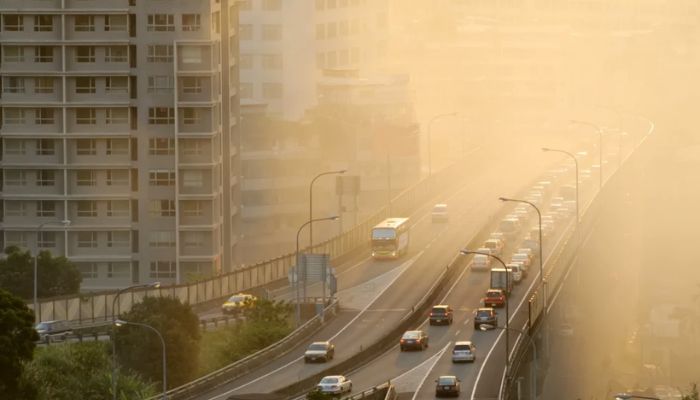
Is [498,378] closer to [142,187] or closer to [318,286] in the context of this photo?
[318,286]

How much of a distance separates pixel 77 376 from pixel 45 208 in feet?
168

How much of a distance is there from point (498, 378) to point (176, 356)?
702 inches

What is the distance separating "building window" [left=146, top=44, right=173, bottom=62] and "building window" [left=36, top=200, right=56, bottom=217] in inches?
510

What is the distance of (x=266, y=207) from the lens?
623 feet

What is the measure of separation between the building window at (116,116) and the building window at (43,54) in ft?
18.7

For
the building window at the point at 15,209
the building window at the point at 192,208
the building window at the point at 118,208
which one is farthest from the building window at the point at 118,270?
the building window at the point at 15,209

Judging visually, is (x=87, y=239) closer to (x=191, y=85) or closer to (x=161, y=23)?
(x=191, y=85)

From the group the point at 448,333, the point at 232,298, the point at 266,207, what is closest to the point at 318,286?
the point at 232,298

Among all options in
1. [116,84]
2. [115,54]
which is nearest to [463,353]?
[116,84]

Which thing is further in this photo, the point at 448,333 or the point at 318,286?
the point at 318,286

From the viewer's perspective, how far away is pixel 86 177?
15275cm

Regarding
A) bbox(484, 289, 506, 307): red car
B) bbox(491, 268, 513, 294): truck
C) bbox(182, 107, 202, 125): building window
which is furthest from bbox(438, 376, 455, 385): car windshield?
bbox(182, 107, 202, 125): building window

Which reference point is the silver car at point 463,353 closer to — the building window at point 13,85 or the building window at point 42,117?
the building window at point 42,117

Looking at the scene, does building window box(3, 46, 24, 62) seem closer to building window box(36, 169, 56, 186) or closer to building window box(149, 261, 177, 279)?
building window box(36, 169, 56, 186)
